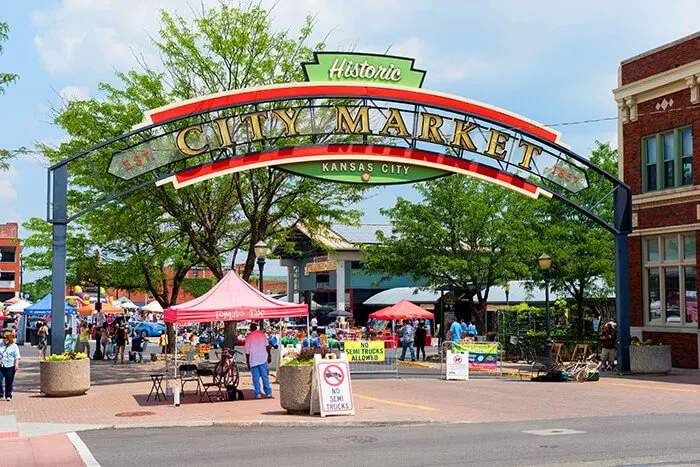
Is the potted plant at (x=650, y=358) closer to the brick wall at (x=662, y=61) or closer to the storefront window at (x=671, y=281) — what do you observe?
the storefront window at (x=671, y=281)

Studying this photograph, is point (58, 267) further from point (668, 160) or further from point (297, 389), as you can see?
point (668, 160)

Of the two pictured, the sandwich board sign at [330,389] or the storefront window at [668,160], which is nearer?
the sandwich board sign at [330,389]

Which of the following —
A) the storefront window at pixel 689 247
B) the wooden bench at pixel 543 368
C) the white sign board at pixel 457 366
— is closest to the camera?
the wooden bench at pixel 543 368

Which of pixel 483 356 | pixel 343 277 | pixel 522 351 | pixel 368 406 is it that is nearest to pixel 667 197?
pixel 483 356

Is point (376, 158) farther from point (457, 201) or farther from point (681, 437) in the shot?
point (457, 201)

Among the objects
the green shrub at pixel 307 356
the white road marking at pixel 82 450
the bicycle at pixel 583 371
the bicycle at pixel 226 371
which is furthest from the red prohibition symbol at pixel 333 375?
the bicycle at pixel 583 371

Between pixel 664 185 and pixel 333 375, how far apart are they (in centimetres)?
→ 1564

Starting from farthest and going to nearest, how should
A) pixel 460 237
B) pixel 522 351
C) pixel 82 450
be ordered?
pixel 460 237 < pixel 522 351 < pixel 82 450

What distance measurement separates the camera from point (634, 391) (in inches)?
833

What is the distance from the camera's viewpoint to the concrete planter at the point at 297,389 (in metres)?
17.1

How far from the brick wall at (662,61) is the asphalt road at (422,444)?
14310 mm

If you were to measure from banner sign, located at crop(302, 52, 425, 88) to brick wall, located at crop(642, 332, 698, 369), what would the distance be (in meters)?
11.4

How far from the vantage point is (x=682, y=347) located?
26578mm

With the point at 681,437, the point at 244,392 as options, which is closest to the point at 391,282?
the point at 244,392
